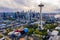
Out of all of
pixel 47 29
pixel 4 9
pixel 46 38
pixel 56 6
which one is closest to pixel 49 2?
pixel 56 6

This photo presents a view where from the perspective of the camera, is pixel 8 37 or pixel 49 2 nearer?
pixel 8 37

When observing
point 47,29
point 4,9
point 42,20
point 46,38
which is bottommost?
point 46,38

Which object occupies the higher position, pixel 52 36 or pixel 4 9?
pixel 4 9

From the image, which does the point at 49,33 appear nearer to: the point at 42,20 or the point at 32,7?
the point at 42,20

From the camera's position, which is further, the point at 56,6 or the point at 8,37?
the point at 56,6

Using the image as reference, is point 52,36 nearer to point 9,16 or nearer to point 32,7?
point 32,7

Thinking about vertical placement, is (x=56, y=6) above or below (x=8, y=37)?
above

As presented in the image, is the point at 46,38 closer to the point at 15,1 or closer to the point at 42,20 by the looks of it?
the point at 42,20

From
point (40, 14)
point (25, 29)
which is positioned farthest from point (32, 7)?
point (25, 29)
